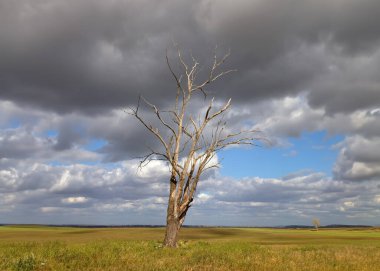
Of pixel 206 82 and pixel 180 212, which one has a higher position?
pixel 206 82

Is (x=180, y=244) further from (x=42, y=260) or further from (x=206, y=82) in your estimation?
(x=42, y=260)

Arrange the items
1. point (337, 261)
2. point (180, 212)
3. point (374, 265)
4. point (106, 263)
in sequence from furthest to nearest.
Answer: point (180, 212) → point (337, 261) → point (374, 265) → point (106, 263)

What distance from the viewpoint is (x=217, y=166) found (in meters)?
28.8

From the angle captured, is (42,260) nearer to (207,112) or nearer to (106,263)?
(106,263)

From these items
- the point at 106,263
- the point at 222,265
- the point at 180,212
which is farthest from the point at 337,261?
the point at 180,212

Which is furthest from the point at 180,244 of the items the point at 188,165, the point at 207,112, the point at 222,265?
the point at 222,265

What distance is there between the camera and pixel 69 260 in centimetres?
1402

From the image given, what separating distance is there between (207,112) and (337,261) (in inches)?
585

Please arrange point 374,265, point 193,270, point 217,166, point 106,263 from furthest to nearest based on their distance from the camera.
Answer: point 217,166 < point 374,265 < point 106,263 < point 193,270

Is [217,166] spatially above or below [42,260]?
above

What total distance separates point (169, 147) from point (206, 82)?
5.99 metres

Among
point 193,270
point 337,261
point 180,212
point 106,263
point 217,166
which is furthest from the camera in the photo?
point 217,166

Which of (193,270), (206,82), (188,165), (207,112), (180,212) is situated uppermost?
(206,82)

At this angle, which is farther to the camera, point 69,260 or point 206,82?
point 206,82
